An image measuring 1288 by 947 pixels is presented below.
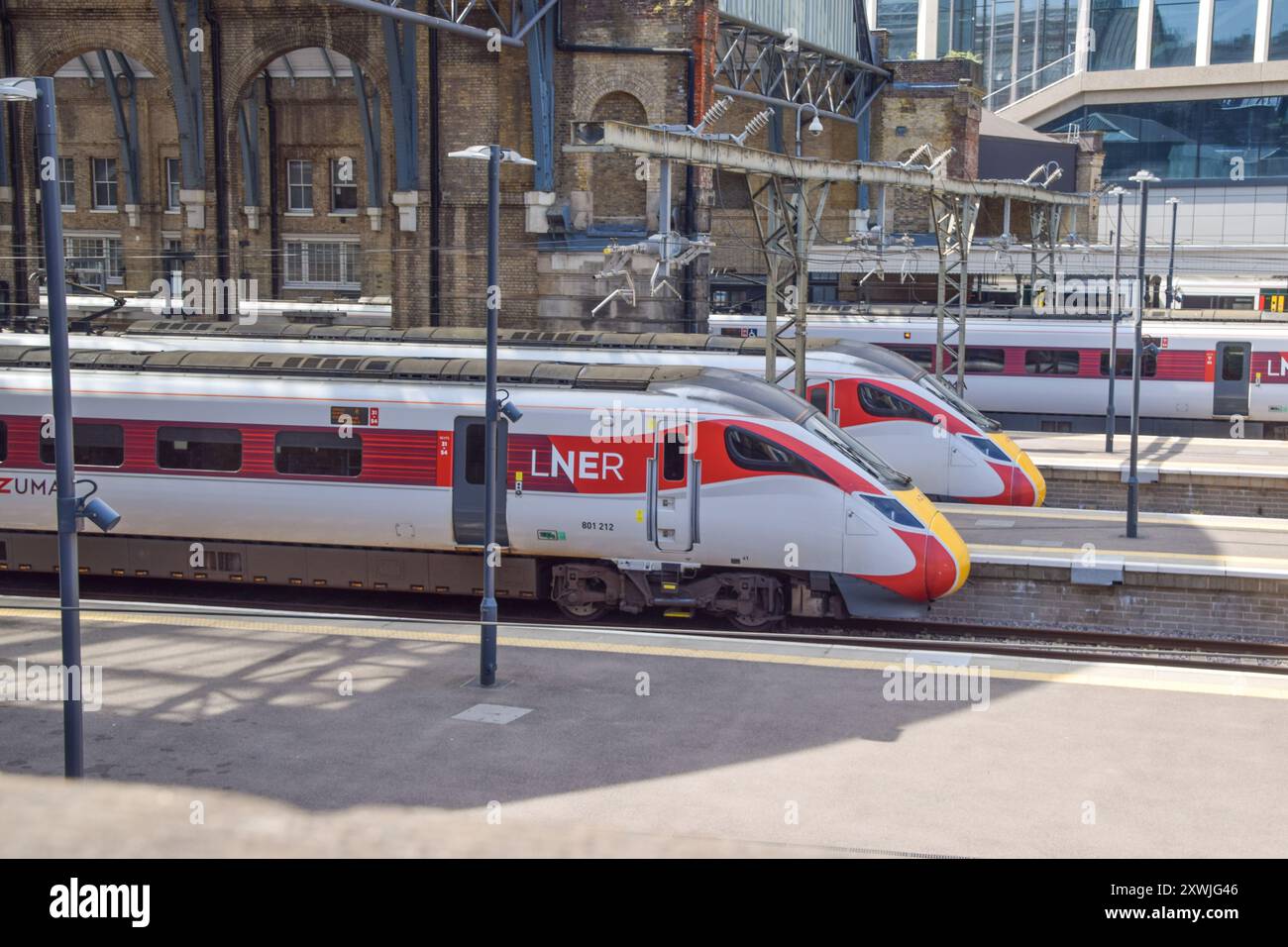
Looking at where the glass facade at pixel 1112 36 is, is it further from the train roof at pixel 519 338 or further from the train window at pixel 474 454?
the train window at pixel 474 454

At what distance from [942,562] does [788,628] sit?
7.72 ft

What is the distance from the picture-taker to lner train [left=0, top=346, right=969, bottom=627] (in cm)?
1792

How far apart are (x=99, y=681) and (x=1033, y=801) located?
930 centimetres

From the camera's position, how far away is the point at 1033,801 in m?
11.2

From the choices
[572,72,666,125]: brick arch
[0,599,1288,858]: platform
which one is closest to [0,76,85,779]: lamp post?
[0,599,1288,858]: platform

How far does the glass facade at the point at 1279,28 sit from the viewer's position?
7069cm

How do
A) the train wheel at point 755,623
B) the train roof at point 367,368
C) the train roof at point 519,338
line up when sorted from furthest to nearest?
the train roof at point 519,338
the train roof at point 367,368
the train wheel at point 755,623

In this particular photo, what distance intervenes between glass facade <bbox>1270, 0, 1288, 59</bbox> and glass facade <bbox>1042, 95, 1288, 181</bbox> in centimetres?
235

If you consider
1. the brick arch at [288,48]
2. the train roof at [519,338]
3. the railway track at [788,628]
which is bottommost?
the railway track at [788,628]

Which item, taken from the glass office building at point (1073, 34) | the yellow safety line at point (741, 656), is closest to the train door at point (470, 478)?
the yellow safety line at point (741, 656)

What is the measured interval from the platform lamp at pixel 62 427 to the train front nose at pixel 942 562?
10.5m

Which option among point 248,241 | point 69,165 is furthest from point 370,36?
point 69,165

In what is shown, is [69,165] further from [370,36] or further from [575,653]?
[575,653]

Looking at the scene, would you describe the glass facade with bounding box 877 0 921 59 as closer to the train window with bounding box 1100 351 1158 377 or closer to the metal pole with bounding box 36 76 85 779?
the train window with bounding box 1100 351 1158 377
